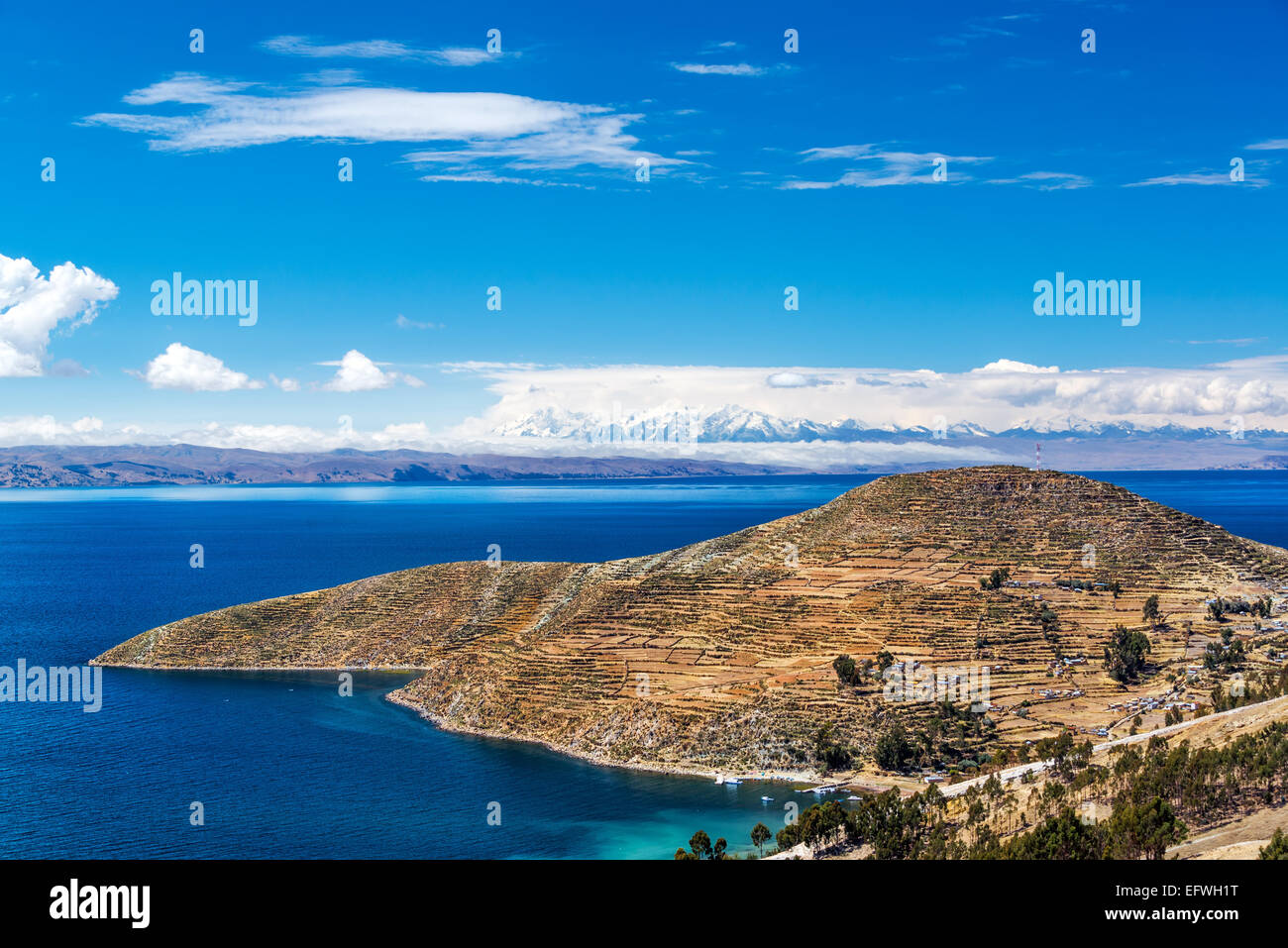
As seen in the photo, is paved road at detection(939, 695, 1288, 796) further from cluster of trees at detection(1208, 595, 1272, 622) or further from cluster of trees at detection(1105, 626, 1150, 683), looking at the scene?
cluster of trees at detection(1208, 595, 1272, 622)

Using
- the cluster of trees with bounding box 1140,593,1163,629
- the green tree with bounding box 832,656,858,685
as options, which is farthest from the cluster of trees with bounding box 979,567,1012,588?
the green tree with bounding box 832,656,858,685

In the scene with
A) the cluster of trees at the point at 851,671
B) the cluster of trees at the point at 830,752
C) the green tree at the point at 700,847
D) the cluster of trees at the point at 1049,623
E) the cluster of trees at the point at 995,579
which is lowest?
the cluster of trees at the point at 830,752

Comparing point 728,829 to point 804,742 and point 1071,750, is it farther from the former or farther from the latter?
point 1071,750

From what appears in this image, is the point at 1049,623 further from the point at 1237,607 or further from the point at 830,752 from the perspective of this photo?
the point at 830,752

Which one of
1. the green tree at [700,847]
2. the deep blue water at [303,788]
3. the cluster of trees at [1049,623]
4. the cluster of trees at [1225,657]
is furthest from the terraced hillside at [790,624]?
the green tree at [700,847]

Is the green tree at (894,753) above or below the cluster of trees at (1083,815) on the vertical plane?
below

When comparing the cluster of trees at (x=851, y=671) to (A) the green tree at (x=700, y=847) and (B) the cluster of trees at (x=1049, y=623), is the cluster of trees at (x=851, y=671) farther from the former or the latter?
(A) the green tree at (x=700, y=847)
